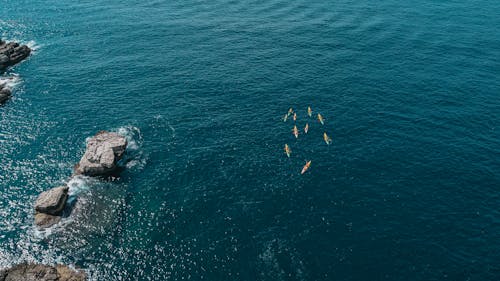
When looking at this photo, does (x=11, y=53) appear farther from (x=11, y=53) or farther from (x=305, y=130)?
(x=305, y=130)

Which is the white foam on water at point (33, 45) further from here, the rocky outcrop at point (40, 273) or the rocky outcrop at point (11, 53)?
the rocky outcrop at point (40, 273)

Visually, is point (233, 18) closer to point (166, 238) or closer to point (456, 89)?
point (456, 89)

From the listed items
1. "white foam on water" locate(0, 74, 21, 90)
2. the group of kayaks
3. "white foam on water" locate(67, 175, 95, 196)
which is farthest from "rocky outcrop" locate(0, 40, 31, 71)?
the group of kayaks

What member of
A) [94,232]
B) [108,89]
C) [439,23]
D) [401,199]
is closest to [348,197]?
[401,199]

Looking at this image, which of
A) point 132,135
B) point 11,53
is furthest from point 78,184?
point 11,53

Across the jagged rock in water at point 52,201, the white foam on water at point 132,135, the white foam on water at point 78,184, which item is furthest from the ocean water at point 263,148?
the jagged rock in water at point 52,201

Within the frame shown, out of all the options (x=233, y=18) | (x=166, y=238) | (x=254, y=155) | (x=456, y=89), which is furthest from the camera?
(x=233, y=18)
